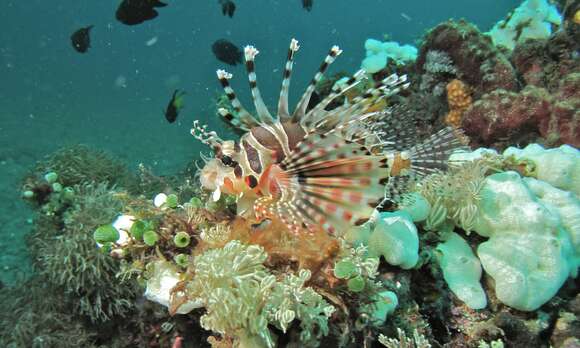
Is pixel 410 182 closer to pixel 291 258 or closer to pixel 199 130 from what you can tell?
pixel 291 258

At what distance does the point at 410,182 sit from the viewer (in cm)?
371

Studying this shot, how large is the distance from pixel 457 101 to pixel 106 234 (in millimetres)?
6652

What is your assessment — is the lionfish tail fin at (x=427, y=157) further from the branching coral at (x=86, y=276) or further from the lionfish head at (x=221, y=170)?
the branching coral at (x=86, y=276)

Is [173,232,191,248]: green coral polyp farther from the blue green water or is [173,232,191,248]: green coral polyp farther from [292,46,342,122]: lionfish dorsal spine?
the blue green water

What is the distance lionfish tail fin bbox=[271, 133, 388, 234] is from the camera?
2801 mm

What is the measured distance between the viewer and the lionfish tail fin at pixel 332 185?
2.80 meters

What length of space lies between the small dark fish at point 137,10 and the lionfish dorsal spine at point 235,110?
474 cm

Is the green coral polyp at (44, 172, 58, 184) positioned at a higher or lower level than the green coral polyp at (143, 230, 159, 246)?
higher

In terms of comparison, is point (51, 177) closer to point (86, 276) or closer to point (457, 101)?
point (86, 276)

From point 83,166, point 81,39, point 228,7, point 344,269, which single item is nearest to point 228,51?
point 228,7

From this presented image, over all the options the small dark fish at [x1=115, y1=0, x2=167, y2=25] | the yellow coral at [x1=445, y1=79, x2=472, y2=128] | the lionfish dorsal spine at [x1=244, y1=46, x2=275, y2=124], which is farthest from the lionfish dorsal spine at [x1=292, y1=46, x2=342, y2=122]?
the small dark fish at [x1=115, y1=0, x2=167, y2=25]

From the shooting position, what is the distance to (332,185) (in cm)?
295

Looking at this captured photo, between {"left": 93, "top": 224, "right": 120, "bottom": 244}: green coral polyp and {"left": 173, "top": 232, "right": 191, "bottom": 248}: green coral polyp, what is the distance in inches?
19.4

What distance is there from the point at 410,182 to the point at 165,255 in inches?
88.3
